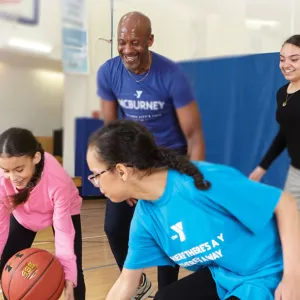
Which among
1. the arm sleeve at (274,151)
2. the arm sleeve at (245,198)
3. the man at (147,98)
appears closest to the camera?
the arm sleeve at (245,198)

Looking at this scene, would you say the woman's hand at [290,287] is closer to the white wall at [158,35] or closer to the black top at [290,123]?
the black top at [290,123]

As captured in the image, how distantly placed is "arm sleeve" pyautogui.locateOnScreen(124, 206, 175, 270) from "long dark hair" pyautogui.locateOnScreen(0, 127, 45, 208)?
1.52 feet

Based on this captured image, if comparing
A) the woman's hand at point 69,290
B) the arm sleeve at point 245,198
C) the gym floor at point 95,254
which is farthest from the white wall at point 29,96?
the arm sleeve at point 245,198

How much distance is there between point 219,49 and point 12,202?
139 cm

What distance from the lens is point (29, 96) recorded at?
240cm

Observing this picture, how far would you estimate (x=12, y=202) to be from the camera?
63.1 inches

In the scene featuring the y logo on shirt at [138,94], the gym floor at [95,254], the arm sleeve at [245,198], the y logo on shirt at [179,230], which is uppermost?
the y logo on shirt at [138,94]

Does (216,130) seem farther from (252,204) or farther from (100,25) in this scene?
(252,204)

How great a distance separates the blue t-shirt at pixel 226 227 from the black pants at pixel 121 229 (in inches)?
21.7

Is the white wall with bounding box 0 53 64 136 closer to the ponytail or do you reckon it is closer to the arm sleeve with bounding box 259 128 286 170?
the arm sleeve with bounding box 259 128 286 170

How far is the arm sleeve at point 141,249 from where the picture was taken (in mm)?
1261

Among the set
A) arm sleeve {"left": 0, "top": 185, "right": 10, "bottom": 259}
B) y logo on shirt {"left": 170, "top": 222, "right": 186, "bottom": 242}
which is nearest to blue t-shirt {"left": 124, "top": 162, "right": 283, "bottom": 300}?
→ y logo on shirt {"left": 170, "top": 222, "right": 186, "bottom": 242}

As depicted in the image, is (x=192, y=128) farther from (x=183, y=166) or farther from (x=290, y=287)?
(x=290, y=287)

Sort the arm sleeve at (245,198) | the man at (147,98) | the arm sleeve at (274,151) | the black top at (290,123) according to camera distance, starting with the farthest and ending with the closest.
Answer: the arm sleeve at (274,151) < the black top at (290,123) < the man at (147,98) < the arm sleeve at (245,198)
